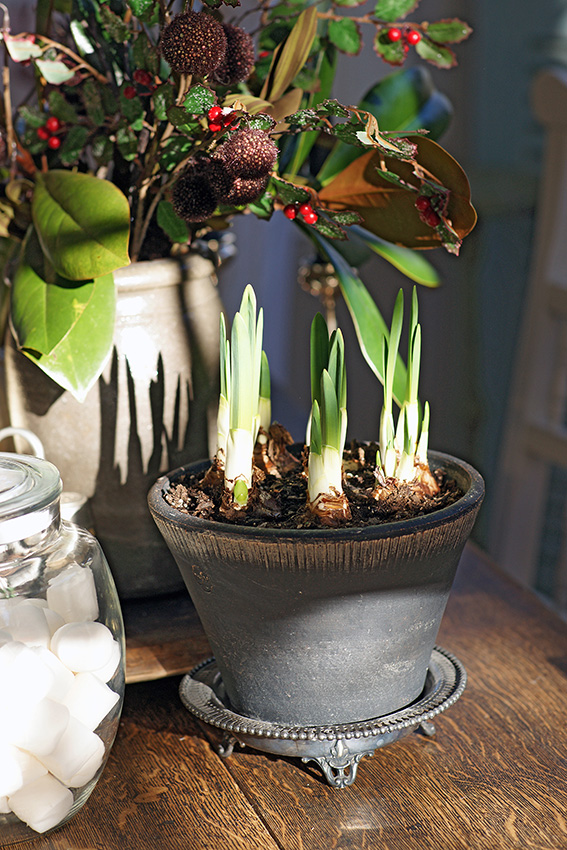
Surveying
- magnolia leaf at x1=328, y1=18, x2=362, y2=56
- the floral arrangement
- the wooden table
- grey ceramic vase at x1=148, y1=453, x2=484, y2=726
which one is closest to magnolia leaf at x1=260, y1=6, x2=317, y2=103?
the floral arrangement

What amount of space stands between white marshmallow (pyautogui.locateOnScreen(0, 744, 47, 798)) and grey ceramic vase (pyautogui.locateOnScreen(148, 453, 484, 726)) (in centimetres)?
12

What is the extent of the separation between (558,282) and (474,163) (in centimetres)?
55

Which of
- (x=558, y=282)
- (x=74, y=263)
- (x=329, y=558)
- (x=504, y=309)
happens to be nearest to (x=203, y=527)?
(x=329, y=558)

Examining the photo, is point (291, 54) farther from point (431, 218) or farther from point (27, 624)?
point (27, 624)

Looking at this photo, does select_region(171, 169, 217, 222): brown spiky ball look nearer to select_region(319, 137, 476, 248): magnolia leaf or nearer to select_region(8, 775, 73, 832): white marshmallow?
select_region(319, 137, 476, 248): magnolia leaf

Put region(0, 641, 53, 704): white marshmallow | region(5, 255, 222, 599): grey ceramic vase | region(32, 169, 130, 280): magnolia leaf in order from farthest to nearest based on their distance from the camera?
region(5, 255, 222, 599): grey ceramic vase
region(32, 169, 130, 280): magnolia leaf
region(0, 641, 53, 704): white marshmallow

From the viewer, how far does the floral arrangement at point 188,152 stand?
1.61ft

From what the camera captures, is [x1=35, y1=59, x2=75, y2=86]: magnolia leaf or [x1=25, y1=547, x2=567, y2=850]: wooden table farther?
[x1=35, y1=59, x2=75, y2=86]: magnolia leaf

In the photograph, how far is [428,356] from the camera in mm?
1893

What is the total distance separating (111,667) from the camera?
1.51 feet

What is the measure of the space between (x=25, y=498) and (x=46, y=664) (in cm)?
9

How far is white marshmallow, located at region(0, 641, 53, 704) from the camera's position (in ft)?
1.35

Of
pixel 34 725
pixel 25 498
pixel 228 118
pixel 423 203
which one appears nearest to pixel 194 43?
pixel 228 118

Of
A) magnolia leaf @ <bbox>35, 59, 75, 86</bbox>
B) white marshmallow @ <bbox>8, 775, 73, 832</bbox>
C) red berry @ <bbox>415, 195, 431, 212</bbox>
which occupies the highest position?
magnolia leaf @ <bbox>35, 59, 75, 86</bbox>
